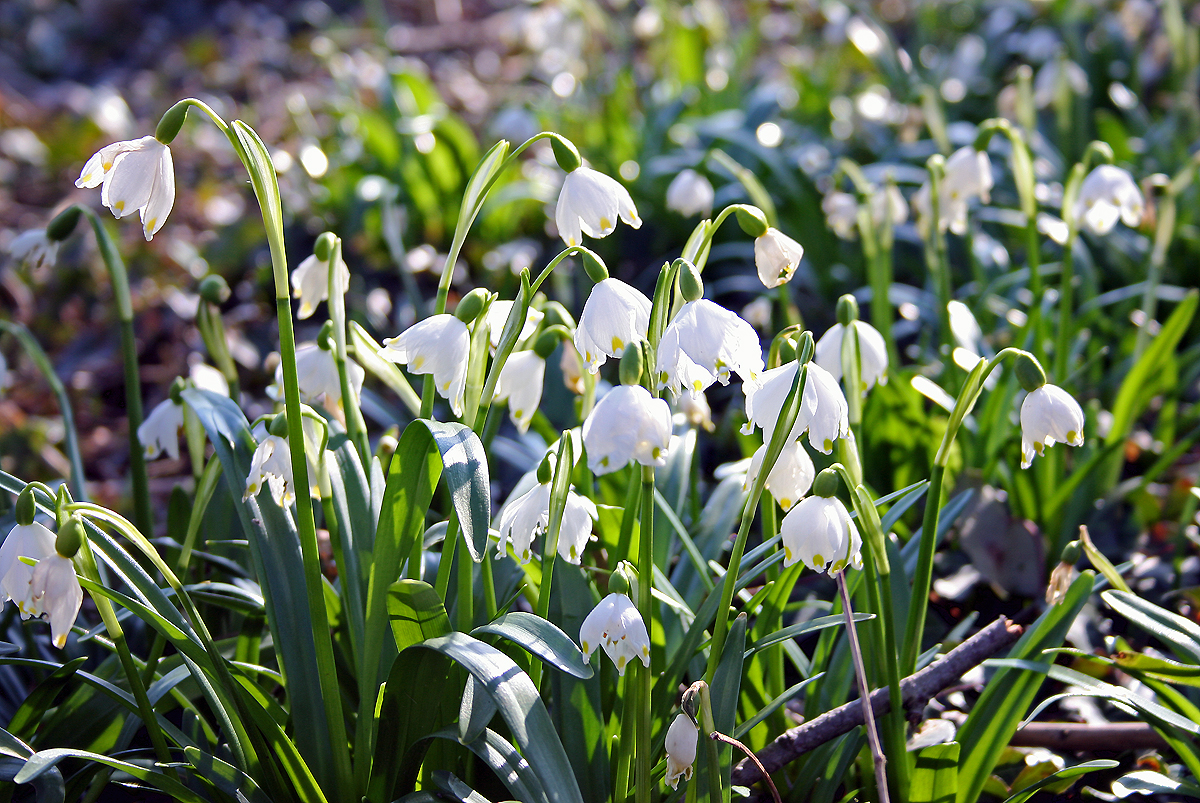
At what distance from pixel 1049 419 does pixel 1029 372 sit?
6cm

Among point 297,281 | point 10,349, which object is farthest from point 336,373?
point 10,349

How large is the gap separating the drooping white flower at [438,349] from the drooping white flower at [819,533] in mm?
408

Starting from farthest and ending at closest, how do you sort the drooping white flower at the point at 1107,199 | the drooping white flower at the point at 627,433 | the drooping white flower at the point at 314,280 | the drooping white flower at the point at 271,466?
the drooping white flower at the point at 1107,199 → the drooping white flower at the point at 314,280 → the drooping white flower at the point at 271,466 → the drooping white flower at the point at 627,433

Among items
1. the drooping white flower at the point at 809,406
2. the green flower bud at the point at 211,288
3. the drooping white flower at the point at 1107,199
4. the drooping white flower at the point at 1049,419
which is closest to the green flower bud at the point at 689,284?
the drooping white flower at the point at 809,406

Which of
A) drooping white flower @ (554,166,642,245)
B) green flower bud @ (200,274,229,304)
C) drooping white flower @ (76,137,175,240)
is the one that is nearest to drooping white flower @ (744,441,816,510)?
drooping white flower @ (554,166,642,245)

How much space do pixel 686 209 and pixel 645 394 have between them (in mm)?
1550

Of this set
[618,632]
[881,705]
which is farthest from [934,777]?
[618,632]

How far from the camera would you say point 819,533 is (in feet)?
3.29

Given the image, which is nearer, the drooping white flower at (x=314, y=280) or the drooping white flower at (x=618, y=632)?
the drooping white flower at (x=618, y=632)

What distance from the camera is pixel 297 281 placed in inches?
51.4

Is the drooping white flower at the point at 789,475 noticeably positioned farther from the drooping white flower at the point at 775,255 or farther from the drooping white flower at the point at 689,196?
the drooping white flower at the point at 689,196

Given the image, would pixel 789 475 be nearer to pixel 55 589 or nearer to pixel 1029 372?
pixel 1029 372

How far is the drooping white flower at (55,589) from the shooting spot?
0.95 m

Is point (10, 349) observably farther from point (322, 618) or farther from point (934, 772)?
point (934, 772)
